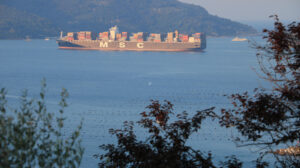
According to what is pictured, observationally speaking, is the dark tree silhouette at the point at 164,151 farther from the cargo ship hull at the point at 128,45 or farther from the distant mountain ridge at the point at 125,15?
the distant mountain ridge at the point at 125,15

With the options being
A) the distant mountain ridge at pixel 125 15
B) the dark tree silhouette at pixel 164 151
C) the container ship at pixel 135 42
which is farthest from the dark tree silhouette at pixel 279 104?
the distant mountain ridge at pixel 125 15

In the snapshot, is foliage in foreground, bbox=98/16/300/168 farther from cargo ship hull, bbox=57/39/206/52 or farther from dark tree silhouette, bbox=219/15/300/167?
cargo ship hull, bbox=57/39/206/52

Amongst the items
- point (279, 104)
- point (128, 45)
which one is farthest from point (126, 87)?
point (128, 45)

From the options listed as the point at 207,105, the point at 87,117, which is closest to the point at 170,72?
the point at 207,105

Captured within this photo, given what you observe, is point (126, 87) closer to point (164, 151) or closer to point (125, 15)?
point (164, 151)

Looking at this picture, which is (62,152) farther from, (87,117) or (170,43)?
(170,43)

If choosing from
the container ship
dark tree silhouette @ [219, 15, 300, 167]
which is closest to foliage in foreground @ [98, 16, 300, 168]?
dark tree silhouette @ [219, 15, 300, 167]

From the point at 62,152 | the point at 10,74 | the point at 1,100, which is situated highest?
the point at 1,100
